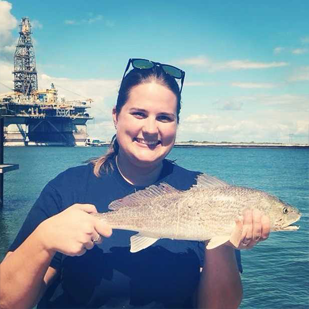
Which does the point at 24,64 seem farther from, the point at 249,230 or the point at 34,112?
the point at 249,230

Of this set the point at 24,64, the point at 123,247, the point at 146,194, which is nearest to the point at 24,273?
the point at 123,247

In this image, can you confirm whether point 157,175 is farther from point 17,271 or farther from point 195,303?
point 17,271

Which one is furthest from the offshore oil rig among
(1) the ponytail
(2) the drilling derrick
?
(1) the ponytail

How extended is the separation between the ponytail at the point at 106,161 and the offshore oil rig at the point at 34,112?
411ft

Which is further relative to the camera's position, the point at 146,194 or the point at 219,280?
the point at 146,194

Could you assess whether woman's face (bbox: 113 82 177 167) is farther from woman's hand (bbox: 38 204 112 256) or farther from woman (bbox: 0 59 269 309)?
woman's hand (bbox: 38 204 112 256)

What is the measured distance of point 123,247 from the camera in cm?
359

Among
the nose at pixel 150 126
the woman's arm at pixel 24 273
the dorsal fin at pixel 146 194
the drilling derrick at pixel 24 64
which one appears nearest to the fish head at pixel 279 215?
the dorsal fin at pixel 146 194

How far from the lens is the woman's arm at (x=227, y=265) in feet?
11.6

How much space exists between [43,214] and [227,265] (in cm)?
169

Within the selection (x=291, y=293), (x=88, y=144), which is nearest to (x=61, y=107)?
(x=88, y=144)

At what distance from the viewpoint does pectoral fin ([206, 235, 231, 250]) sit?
3.49 meters

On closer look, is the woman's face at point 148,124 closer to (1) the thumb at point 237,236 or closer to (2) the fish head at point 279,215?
(1) the thumb at point 237,236

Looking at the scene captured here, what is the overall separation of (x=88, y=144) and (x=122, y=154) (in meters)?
161
